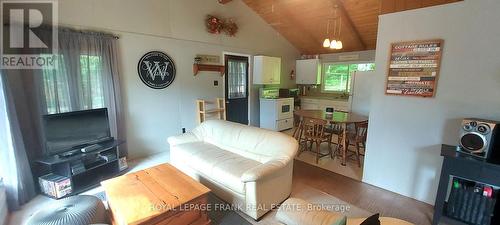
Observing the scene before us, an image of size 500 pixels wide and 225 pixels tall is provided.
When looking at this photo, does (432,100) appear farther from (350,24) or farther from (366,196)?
(350,24)

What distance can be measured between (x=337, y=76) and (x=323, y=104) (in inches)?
39.8

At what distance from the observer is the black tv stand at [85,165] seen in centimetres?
257

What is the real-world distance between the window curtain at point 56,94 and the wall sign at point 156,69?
0.44m

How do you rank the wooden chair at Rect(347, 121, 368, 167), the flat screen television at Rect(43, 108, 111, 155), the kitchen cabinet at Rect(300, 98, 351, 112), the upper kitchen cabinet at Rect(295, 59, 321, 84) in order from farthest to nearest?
1. the upper kitchen cabinet at Rect(295, 59, 321, 84)
2. the kitchen cabinet at Rect(300, 98, 351, 112)
3. the wooden chair at Rect(347, 121, 368, 167)
4. the flat screen television at Rect(43, 108, 111, 155)

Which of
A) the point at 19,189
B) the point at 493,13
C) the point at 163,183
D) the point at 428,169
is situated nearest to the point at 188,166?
the point at 163,183

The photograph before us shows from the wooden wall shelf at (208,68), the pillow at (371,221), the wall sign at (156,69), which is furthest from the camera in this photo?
the wooden wall shelf at (208,68)

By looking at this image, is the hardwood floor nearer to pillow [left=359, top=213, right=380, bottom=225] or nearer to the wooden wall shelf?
pillow [left=359, top=213, right=380, bottom=225]

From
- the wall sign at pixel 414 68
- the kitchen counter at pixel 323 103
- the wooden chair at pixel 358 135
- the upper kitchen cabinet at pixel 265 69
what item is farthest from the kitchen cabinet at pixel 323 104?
the wall sign at pixel 414 68

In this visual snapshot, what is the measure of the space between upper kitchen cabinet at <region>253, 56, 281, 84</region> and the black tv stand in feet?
11.3

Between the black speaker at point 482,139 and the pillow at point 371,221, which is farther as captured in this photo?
the black speaker at point 482,139

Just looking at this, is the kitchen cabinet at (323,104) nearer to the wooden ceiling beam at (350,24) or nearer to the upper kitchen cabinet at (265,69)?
the upper kitchen cabinet at (265,69)

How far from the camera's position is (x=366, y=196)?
263 cm

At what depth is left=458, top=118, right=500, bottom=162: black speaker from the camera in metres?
1.84

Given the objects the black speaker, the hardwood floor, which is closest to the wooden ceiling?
the black speaker
